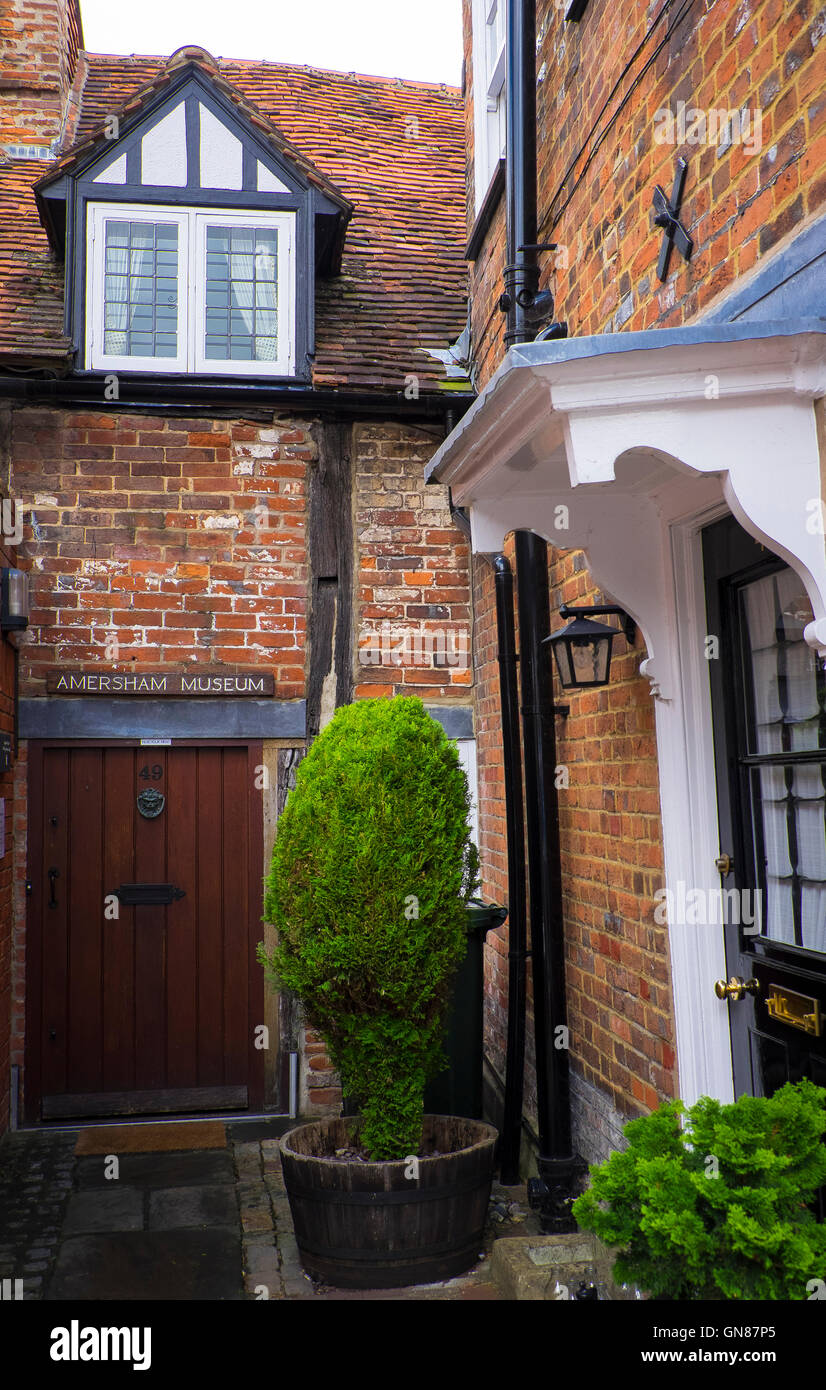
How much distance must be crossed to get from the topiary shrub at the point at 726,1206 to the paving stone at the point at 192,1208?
9.26ft

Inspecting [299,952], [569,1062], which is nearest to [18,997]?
[299,952]

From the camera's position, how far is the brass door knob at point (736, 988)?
9.95 feet

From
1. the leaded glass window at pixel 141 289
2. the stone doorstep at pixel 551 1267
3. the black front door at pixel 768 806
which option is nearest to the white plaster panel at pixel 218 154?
the leaded glass window at pixel 141 289

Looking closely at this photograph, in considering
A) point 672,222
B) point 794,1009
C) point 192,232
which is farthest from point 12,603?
point 794,1009

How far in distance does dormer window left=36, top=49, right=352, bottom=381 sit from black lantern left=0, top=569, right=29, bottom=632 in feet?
4.29

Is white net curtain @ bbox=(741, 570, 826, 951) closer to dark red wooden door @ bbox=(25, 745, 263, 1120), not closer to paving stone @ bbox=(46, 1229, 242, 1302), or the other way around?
paving stone @ bbox=(46, 1229, 242, 1302)

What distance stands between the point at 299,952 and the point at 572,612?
5.15 ft

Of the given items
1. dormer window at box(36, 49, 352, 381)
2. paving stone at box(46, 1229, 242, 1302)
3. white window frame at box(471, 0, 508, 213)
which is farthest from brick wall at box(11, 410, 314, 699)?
paving stone at box(46, 1229, 242, 1302)

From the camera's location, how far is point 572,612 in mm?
3680

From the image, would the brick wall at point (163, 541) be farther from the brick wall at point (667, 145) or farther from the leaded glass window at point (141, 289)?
the brick wall at point (667, 145)

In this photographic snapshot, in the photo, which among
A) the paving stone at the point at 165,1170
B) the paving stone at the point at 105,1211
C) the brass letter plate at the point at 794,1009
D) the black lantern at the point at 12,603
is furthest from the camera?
the black lantern at the point at 12,603

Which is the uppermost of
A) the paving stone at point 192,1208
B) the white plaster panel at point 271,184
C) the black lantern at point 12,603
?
the white plaster panel at point 271,184

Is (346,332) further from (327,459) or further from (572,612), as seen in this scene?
(572,612)

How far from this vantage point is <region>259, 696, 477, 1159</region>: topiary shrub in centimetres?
381
